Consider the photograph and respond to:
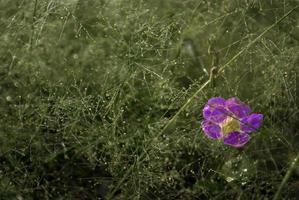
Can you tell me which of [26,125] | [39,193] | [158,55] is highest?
[158,55]

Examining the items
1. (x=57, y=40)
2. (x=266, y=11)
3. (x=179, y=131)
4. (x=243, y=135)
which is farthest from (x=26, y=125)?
(x=266, y=11)

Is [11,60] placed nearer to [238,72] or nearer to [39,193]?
[39,193]

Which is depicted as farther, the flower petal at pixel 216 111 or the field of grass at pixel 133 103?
the field of grass at pixel 133 103

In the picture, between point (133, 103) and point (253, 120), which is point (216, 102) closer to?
point (253, 120)

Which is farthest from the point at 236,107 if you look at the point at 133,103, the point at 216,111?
the point at 133,103

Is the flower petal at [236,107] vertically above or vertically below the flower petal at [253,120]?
above

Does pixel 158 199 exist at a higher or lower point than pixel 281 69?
lower
